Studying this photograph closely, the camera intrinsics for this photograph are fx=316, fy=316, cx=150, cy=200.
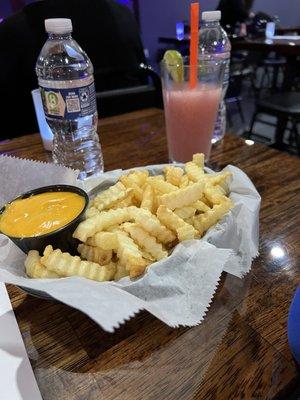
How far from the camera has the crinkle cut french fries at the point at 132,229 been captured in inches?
23.9

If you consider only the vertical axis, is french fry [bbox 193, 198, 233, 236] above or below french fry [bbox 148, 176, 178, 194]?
below

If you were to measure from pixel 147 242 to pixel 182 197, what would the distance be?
0.43 feet

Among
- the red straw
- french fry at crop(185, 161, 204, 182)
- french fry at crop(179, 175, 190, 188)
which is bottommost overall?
french fry at crop(179, 175, 190, 188)

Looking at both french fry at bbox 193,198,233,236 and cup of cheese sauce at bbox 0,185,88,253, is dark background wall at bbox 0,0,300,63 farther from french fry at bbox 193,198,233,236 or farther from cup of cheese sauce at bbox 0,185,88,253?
french fry at bbox 193,198,233,236

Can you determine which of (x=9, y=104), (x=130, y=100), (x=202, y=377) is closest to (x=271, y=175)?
(x=202, y=377)

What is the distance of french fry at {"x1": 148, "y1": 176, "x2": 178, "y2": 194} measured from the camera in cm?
78

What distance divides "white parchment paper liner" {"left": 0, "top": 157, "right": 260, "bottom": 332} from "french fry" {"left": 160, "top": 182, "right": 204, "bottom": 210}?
9cm

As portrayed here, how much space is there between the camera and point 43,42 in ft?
7.90

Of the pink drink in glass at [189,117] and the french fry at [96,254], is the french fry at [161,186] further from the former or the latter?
the pink drink in glass at [189,117]

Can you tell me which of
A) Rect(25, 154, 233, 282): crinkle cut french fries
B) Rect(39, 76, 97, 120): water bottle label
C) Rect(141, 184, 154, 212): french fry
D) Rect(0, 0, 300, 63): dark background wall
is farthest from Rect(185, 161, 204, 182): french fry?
Rect(0, 0, 300, 63): dark background wall

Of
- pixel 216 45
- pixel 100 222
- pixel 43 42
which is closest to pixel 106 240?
pixel 100 222

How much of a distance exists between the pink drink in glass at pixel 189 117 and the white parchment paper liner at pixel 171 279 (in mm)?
Result: 434

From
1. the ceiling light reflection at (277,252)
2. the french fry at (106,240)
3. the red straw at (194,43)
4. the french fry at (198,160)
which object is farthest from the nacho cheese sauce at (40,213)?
the red straw at (194,43)

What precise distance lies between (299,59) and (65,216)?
12.8 feet
